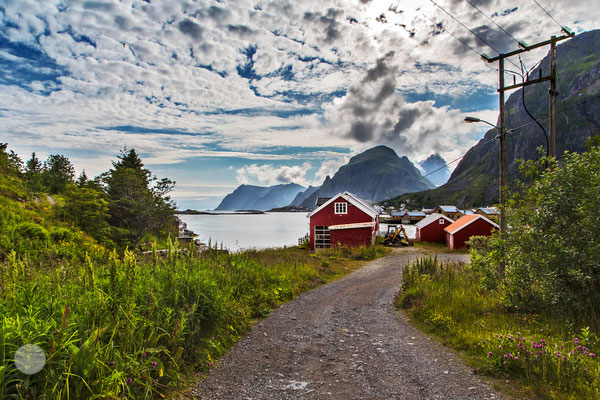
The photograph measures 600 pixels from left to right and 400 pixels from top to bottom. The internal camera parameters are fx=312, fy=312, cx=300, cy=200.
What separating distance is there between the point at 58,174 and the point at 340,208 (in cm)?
4943

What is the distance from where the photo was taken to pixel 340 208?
36250mm

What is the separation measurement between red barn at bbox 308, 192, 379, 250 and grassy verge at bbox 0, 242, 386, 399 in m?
28.5

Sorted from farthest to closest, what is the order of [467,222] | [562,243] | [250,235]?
[250,235] → [467,222] → [562,243]

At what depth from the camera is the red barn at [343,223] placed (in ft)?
116

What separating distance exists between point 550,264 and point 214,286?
7121mm

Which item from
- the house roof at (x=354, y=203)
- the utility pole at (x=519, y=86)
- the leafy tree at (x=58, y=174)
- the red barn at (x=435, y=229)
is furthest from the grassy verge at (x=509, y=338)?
the leafy tree at (x=58, y=174)

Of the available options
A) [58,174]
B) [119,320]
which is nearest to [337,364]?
[119,320]

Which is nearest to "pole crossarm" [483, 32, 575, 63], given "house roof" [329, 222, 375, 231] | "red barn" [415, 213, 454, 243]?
"house roof" [329, 222, 375, 231]

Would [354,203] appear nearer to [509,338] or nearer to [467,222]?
[467,222]

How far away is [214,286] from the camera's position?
651 cm

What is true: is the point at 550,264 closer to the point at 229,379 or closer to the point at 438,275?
the point at 438,275

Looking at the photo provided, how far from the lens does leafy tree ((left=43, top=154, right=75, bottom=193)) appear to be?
4916 centimetres

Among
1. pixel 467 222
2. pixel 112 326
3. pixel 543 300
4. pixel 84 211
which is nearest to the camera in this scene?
pixel 112 326

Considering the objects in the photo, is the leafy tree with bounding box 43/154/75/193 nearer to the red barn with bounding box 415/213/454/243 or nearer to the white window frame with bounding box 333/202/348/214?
the white window frame with bounding box 333/202/348/214
